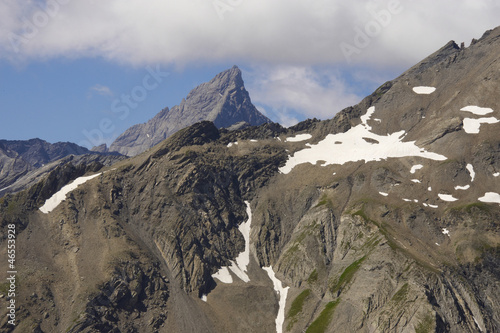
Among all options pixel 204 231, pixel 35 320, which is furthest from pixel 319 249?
pixel 35 320

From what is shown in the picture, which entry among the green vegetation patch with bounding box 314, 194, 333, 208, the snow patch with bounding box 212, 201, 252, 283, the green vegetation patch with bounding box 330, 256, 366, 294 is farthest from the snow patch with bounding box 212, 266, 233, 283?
the green vegetation patch with bounding box 314, 194, 333, 208

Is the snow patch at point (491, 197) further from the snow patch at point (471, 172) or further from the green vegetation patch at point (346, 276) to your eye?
the green vegetation patch at point (346, 276)

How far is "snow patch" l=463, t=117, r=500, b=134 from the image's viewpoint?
174 m

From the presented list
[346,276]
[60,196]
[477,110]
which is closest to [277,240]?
[346,276]

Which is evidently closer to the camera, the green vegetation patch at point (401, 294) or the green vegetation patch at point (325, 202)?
the green vegetation patch at point (401, 294)

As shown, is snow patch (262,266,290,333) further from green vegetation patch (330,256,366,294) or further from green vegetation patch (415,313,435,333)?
green vegetation patch (415,313,435,333)

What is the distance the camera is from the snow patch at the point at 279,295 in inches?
5219

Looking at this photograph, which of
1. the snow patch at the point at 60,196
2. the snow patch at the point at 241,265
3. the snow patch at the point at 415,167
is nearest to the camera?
the snow patch at the point at 241,265

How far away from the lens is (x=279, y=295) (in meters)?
144

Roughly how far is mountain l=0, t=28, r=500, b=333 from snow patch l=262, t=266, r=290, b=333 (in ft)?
1.58

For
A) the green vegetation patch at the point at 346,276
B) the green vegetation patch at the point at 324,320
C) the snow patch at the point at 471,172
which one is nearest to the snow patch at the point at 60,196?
the green vegetation patch at the point at 324,320

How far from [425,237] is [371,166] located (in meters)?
48.7

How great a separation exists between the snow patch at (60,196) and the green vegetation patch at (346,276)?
112313 millimetres

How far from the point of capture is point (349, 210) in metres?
157
